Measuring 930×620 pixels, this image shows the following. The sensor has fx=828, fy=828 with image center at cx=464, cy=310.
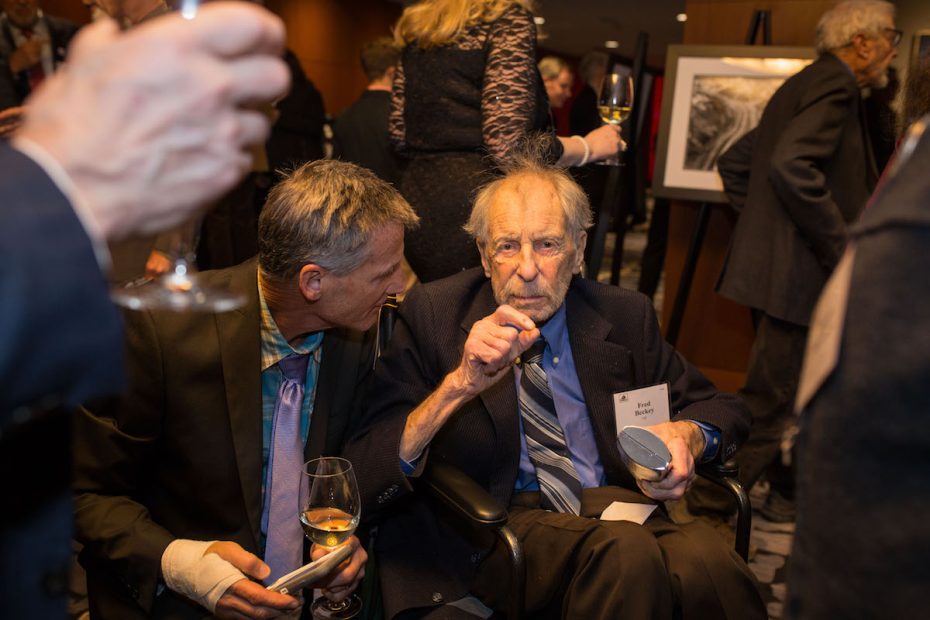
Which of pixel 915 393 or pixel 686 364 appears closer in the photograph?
pixel 915 393

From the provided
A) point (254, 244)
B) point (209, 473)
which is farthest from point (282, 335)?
point (254, 244)

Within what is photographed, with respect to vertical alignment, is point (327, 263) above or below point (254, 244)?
above

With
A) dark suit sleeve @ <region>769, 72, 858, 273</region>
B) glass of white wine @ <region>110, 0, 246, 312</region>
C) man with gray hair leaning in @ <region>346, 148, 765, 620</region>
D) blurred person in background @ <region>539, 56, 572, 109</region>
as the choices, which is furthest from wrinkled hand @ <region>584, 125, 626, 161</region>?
blurred person in background @ <region>539, 56, 572, 109</region>

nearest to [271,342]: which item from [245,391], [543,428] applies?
[245,391]

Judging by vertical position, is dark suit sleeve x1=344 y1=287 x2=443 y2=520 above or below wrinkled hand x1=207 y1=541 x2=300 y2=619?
above

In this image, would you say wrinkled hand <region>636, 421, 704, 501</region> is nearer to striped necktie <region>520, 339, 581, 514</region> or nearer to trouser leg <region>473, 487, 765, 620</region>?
trouser leg <region>473, 487, 765, 620</region>

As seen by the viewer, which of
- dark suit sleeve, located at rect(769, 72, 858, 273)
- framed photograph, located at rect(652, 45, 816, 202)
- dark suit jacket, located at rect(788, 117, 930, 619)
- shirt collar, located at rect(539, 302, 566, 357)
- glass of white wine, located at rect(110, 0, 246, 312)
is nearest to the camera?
dark suit jacket, located at rect(788, 117, 930, 619)

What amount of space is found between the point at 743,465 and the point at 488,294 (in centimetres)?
176

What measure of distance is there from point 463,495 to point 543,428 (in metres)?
0.44

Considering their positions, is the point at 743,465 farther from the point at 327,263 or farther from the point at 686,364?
the point at 327,263

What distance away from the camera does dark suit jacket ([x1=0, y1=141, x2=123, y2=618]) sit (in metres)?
0.57

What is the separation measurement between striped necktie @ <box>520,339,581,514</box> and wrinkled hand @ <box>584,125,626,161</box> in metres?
0.94

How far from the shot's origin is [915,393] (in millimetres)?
665

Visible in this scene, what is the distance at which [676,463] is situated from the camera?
1944 mm
